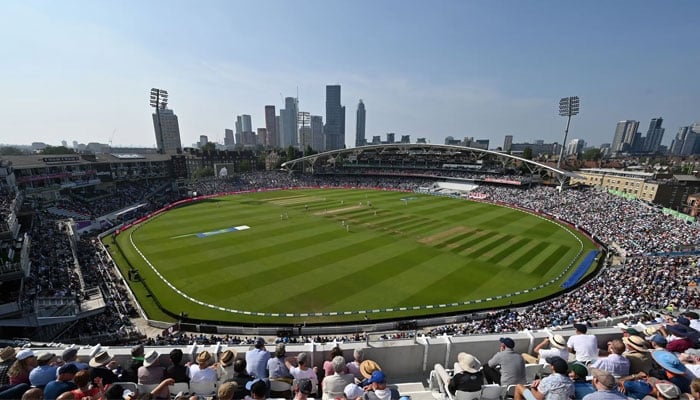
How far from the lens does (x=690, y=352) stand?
5234 millimetres

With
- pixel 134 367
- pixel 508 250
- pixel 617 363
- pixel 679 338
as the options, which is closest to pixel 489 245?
pixel 508 250

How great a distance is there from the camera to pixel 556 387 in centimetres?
395

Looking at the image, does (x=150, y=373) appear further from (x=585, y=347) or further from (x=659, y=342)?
(x=659, y=342)

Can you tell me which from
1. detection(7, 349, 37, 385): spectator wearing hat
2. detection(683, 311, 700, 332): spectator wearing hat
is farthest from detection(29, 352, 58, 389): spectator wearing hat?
detection(683, 311, 700, 332): spectator wearing hat

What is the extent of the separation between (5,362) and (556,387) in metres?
8.68

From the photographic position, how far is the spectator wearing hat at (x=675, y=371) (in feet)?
14.7

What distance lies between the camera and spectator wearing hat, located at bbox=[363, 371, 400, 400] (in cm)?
401

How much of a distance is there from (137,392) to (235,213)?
144 ft

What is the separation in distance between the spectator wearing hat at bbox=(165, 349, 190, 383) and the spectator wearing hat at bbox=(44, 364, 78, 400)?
1.17 meters

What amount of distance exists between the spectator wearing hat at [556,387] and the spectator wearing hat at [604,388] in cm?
22

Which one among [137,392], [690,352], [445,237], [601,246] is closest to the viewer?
[137,392]

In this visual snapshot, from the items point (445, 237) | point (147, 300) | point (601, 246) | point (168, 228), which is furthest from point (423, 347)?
point (168, 228)

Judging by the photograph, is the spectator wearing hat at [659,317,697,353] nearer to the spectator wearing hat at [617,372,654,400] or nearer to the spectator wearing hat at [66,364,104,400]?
the spectator wearing hat at [617,372,654,400]

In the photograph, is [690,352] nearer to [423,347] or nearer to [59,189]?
[423,347]
